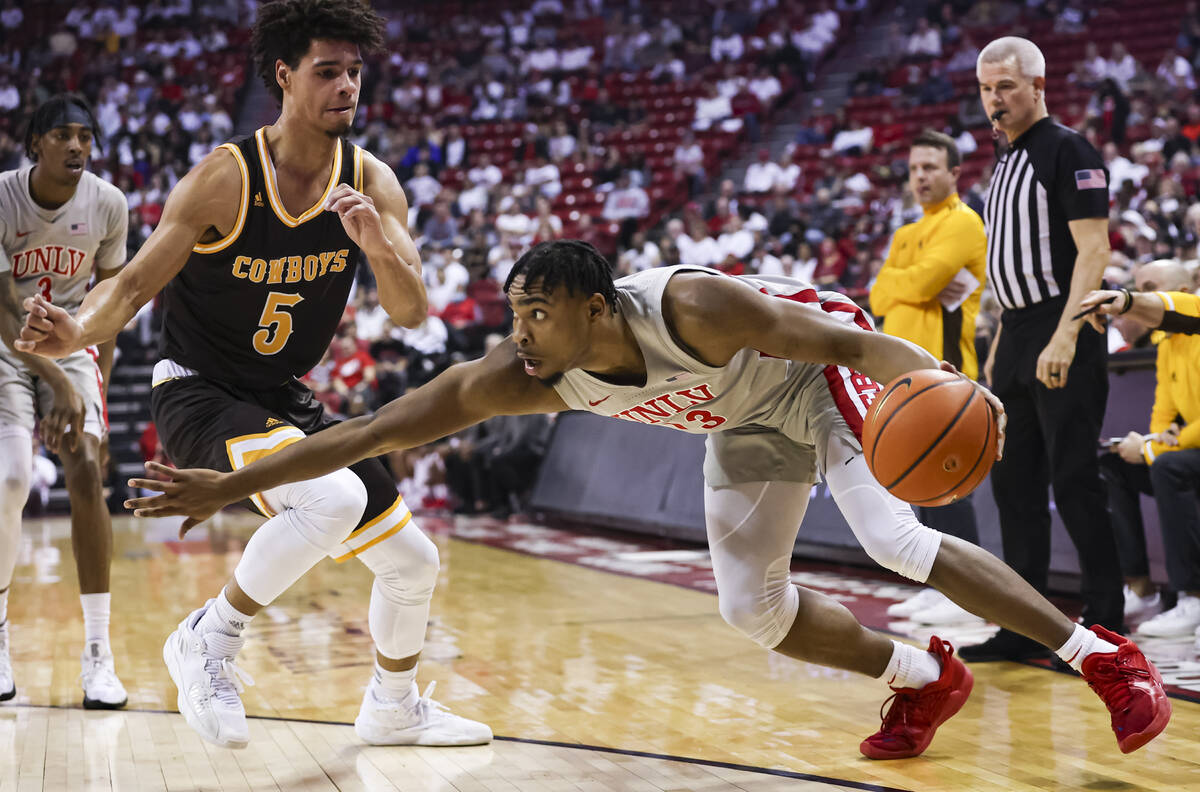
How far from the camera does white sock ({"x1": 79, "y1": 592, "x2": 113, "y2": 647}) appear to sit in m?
4.34

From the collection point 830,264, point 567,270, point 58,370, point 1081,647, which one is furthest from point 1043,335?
point 830,264

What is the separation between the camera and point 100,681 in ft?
13.9

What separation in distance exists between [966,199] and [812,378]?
36.5 ft

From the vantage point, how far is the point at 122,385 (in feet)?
48.6

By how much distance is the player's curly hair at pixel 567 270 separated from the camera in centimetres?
286

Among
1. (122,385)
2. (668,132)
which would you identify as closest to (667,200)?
(668,132)

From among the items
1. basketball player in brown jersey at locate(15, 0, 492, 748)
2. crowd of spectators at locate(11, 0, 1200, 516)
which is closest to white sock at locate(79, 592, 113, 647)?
basketball player in brown jersey at locate(15, 0, 492, 748)

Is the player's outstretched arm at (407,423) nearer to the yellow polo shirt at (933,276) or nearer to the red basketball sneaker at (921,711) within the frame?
the red basketball sneaker at (921,711)

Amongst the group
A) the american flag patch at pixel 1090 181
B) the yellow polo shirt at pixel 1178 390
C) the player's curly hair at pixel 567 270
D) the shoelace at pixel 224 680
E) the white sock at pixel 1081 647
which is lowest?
the shoelace at pixel 224 680

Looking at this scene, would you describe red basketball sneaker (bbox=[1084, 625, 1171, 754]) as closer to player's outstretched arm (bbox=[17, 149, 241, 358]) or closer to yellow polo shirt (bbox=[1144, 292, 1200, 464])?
yellow polo shirt (bbox=[1144, 292, 1200, 464])

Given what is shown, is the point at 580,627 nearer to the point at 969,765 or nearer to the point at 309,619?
the point at 309,619

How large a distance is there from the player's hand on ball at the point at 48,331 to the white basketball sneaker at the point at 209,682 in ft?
2.88

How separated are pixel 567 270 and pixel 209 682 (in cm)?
153

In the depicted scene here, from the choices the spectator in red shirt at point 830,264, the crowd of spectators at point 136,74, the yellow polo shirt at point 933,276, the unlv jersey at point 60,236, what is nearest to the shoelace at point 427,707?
the unlv jersey at point 60,236
